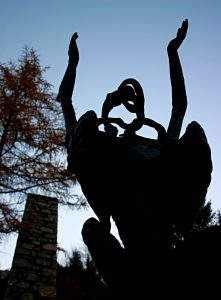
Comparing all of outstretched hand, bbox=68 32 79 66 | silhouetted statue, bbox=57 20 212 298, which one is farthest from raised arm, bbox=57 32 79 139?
silhouetted statue, bbox=57 20 212 298

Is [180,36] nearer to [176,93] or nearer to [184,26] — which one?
[184,26]

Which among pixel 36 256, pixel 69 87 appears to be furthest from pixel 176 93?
pixel 36 256

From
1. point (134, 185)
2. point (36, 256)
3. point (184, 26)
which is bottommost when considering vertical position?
point (134, 185)

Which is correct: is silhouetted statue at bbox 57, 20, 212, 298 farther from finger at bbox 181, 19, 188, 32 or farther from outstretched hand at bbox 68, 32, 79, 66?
finger at bbox 181, 19, 188, 32

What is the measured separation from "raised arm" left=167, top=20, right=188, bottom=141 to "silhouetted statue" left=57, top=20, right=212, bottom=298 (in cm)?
9

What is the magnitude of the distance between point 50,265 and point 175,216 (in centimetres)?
713

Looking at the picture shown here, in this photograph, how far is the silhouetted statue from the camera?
1051mm

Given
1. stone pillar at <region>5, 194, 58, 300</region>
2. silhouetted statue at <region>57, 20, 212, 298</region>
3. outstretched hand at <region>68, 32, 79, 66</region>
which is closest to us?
silhouetted statue at <region>57, 20, 212, 298</region>

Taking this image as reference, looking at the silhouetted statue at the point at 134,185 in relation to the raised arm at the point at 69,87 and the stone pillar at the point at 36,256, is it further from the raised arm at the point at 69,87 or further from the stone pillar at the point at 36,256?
the stone pillar at the point at 36,256

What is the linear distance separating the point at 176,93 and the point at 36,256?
23.5 ft

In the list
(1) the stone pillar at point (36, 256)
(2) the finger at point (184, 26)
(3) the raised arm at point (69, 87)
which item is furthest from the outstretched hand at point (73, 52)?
(1) the stone pillar at point (36, 256)

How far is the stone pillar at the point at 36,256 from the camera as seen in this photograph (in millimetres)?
6637

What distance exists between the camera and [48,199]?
29.7 feet

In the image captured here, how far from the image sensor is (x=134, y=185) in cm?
117
